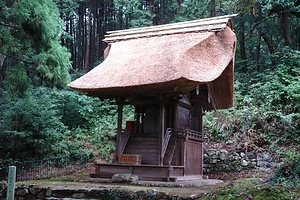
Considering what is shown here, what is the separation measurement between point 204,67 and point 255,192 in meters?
5.44

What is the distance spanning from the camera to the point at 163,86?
9281 millimetres

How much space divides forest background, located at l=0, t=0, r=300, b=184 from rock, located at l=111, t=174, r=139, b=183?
405 cm

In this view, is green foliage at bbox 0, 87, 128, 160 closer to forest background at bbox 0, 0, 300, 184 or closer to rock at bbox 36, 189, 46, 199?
forest background at bbox 0, 0, 300, 184

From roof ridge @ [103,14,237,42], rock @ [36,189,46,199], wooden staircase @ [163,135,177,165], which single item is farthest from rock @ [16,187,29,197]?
roof ridge @ [103,14,237,42]

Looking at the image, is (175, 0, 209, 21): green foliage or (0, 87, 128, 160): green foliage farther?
(175, 0, 209, 21): green foliage

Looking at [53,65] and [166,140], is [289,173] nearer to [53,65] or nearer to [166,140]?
[166,140]

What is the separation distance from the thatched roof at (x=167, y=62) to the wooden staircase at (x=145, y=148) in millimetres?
1772

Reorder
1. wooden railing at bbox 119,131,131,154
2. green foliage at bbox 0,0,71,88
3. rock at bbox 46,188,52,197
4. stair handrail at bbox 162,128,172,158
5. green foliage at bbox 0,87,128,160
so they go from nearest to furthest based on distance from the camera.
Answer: rock at bbox 46,188,52,197 → green foliage at bbox 0,0,71,88 → stair handrail at bbox 162,128,172,158 → wooden railing at bbox 119,131,131,154 → green foliage at bbox 0,87,128,160

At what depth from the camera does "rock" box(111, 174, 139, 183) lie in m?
9.30

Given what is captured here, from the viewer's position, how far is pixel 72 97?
1791cm

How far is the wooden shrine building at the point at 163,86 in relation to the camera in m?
9.48

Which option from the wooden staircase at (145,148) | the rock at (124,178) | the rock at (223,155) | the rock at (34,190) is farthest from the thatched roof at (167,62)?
the rock at (34,190)

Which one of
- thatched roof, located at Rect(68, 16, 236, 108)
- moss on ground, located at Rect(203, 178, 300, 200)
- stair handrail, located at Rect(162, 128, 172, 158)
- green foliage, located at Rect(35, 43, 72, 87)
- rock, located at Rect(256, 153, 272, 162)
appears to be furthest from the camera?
rock, located at Rect(256, 153, 272, 162)

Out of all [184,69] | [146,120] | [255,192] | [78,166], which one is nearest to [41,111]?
[78,166]
